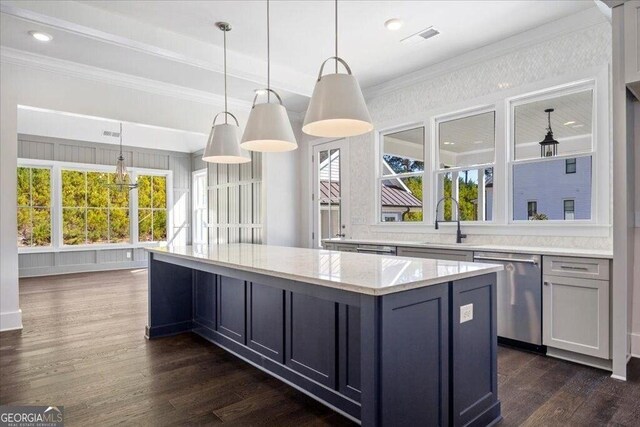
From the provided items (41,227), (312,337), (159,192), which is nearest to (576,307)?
(312,337)

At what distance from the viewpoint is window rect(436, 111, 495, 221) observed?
4.30 metres

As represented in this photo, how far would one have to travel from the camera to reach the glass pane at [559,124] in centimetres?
358

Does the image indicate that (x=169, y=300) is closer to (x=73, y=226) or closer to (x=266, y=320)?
(x=266, y=320)

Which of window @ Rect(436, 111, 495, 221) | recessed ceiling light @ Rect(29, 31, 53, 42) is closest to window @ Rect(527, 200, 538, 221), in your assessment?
window @ Rect(436, 111, 495, 221)

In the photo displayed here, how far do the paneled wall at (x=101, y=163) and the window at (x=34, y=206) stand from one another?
30 centimetres

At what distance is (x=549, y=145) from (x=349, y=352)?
2987 mm

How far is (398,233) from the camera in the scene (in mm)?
5121

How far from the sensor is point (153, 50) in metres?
3.93

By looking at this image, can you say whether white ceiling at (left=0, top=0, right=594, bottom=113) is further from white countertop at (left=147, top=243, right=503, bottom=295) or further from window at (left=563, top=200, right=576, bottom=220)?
white countertop at (left=147, top=243, right=503, bottom=295)

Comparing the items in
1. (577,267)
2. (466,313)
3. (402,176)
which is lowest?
(466,313)

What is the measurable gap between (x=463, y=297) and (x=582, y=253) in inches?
63.0

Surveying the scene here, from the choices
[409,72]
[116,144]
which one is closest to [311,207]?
[409,72]

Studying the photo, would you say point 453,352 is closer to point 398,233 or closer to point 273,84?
point 398,233

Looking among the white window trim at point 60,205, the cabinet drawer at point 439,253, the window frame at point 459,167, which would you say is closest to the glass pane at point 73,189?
the white window trim at point 60,205
